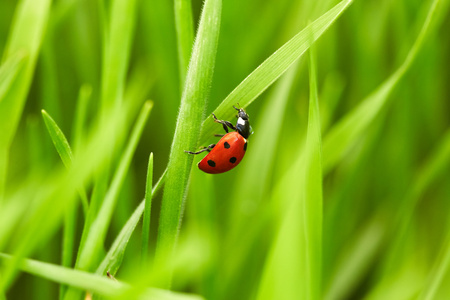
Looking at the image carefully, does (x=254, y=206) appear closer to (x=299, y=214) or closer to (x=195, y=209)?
(x=195, y=209)

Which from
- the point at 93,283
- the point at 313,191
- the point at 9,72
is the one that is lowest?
the point at 93,283

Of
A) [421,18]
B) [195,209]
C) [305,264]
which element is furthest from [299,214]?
[421,18]

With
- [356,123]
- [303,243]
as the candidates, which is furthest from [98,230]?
[356,123]

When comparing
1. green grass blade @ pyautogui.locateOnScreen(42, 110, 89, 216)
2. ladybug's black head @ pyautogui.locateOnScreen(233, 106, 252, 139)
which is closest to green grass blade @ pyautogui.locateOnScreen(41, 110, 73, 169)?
green grass blade @ pyautogui.locateOnScreen(42, 110, 89, 216)

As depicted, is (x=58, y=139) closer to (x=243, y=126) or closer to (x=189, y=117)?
(x=189, y=117)

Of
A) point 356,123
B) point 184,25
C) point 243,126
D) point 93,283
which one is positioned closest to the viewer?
point 93,283

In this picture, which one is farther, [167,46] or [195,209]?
[167,46]
